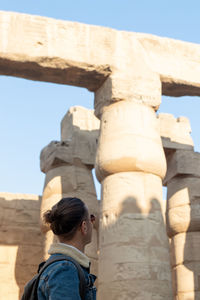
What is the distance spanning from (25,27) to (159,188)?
351 cm

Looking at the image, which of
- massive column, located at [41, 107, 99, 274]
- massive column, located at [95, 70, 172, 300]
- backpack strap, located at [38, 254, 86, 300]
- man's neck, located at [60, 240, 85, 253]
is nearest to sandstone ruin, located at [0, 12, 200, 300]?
massive column, located at [95, 70, 172, 300]

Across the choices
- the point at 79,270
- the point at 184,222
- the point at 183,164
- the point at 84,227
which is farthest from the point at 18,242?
the point at 79,270

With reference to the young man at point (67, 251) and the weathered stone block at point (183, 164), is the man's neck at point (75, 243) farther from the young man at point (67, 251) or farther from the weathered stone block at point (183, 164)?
the weathered stone block at point (183, 164)

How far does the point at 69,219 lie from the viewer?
2205 mm

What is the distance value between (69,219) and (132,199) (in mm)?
4203

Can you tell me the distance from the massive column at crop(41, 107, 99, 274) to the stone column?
208 centimetres

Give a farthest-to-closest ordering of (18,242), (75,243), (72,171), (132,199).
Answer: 1. (18,242)
2. (72,171)
3. (132,199)
4. (75,243)

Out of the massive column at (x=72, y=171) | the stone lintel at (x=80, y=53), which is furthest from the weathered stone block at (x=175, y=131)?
the stone lintel at (x=80, y=53)

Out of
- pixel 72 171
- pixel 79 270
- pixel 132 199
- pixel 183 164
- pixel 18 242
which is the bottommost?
pixel 79 270

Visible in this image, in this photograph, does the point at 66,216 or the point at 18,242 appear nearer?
the point at 66,216

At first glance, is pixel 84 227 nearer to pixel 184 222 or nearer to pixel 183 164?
pixel 184 222

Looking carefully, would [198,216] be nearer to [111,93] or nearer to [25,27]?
[111,93]

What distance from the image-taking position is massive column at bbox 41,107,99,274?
10.1m

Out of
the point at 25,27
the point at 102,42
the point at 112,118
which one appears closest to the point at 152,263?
the point at 112,118
